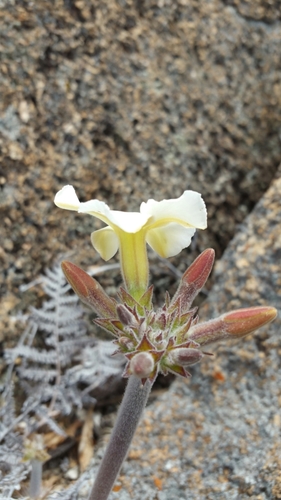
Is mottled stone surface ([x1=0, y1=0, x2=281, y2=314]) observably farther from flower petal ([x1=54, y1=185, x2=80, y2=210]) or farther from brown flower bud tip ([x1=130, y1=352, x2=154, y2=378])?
brown flower bud tip ([x1=130, y1=352, x2=154, y2=378])

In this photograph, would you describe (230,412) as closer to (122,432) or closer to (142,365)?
(122,432)

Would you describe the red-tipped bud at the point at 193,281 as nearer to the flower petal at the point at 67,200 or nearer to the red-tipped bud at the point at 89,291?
the red-tipped bud at the point at 89,291

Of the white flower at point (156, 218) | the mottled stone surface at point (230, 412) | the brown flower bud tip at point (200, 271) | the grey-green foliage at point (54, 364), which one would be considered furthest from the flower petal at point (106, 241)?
the mottled stone surface at point (230, 412)

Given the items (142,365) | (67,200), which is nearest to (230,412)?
(142,365)

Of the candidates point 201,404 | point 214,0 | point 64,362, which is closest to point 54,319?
point 64,362

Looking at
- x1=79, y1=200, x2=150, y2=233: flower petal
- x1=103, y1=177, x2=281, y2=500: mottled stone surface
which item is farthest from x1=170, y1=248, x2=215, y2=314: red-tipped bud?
x1=103, y1=177, x2=281, y2=500: mottled stone surface
